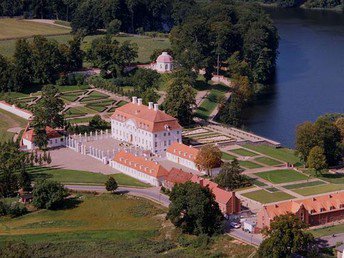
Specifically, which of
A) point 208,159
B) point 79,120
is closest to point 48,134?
point 79,120

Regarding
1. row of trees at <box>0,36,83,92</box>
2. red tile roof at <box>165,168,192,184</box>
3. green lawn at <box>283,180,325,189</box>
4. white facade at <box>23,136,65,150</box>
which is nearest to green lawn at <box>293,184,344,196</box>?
green lawn at <box>283,180,325,189</box>

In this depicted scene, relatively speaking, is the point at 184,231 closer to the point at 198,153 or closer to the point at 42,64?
the point at 198,153

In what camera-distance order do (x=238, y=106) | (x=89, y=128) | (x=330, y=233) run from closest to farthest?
(x=330, y=233) < (x=89, y=128) < (x=238, y=106)

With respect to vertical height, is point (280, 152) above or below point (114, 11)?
below

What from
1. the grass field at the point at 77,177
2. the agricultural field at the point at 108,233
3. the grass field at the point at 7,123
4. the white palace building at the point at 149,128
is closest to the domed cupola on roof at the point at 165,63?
the grass field at the point at 7,123

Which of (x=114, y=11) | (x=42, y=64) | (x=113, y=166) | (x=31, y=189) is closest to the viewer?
(x=31, y=189)

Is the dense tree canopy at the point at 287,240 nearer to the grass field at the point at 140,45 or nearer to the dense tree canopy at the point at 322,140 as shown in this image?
the dense tree canopy at the point at 322,140

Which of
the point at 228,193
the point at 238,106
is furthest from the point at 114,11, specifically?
the point at 228,193
